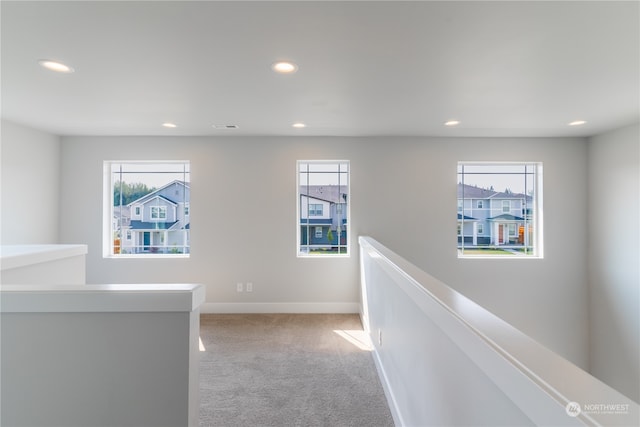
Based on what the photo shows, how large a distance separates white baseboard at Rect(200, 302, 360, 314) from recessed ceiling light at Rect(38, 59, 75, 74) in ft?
9.58

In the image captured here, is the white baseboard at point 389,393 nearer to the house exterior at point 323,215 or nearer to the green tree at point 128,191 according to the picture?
the house exterior at point 323,215

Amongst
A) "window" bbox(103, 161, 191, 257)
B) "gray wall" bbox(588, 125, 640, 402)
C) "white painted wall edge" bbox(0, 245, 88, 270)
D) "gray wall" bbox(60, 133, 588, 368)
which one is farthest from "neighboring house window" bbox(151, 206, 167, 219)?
"gray wall" bbox(588, 125, 640, 402)

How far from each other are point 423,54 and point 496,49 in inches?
16.7

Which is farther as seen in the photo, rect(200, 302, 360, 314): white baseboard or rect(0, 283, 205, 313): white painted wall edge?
rect(200, 302, 360, 314): white baseboard

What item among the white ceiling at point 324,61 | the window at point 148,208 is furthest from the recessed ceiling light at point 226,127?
A: the window at point 148,208

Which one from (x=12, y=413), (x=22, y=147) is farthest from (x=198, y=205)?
(x=12, y=413)

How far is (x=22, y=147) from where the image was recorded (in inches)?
136

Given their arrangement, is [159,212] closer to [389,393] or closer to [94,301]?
[94,301]

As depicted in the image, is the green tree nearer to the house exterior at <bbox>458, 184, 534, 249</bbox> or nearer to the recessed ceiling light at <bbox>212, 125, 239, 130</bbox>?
the recessed ceiling light at <bbox>212, 125, 239, 130</bbox>

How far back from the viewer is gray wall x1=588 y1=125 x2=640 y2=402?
11.2 feet

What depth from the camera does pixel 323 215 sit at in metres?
4.18

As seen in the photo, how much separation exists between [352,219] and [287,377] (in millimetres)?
2180

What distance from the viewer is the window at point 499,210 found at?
420cm

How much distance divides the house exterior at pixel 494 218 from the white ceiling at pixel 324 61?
124 cm
